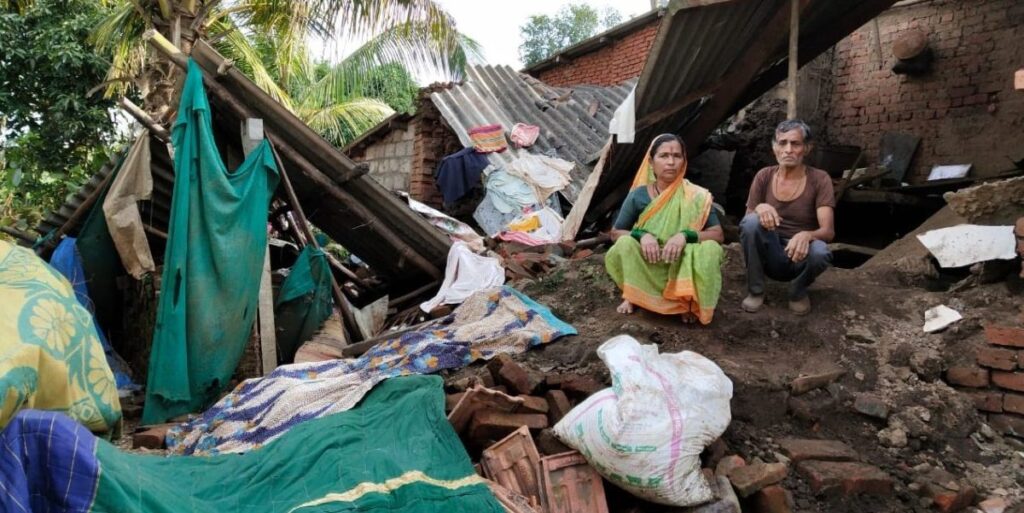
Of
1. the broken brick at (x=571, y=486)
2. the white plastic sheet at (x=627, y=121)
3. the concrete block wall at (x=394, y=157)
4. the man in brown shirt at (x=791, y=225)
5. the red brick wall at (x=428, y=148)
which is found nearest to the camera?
the broken brick at (x=571, y=486)

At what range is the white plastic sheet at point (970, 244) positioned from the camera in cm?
380

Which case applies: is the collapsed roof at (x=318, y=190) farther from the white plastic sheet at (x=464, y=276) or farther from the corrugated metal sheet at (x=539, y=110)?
the corrugated metal sheet at (x=539, y=110)

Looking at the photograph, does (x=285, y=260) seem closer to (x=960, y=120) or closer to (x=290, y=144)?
(x=290, y=144)

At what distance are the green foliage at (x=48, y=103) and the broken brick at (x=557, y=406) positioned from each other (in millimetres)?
9239

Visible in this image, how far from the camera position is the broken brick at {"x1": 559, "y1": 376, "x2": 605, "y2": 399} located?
328 centimetres

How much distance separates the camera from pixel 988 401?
3336 mm

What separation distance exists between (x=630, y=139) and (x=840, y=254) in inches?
86.9

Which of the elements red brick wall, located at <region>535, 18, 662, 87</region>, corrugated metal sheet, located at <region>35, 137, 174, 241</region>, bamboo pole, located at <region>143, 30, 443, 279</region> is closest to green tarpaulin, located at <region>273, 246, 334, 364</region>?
bamboo pole, located at <region>143, 30, 443, 279</region>

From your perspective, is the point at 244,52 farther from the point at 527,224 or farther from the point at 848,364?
the point at 848,364

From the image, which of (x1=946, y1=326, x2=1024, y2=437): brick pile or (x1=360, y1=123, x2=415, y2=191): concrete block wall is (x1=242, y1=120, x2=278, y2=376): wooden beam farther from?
(x1=946, y1=326, x2=1024, y2=437): brick pile

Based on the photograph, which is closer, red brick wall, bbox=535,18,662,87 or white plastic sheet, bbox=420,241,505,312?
white plastic sheet, bbox=420,241,505,312

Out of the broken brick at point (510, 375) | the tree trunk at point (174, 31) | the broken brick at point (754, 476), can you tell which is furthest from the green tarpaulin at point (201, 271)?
the tree trunk at point (174, 31)

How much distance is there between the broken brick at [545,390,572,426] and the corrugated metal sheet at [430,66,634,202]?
4.67m

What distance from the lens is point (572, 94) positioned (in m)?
9.95
